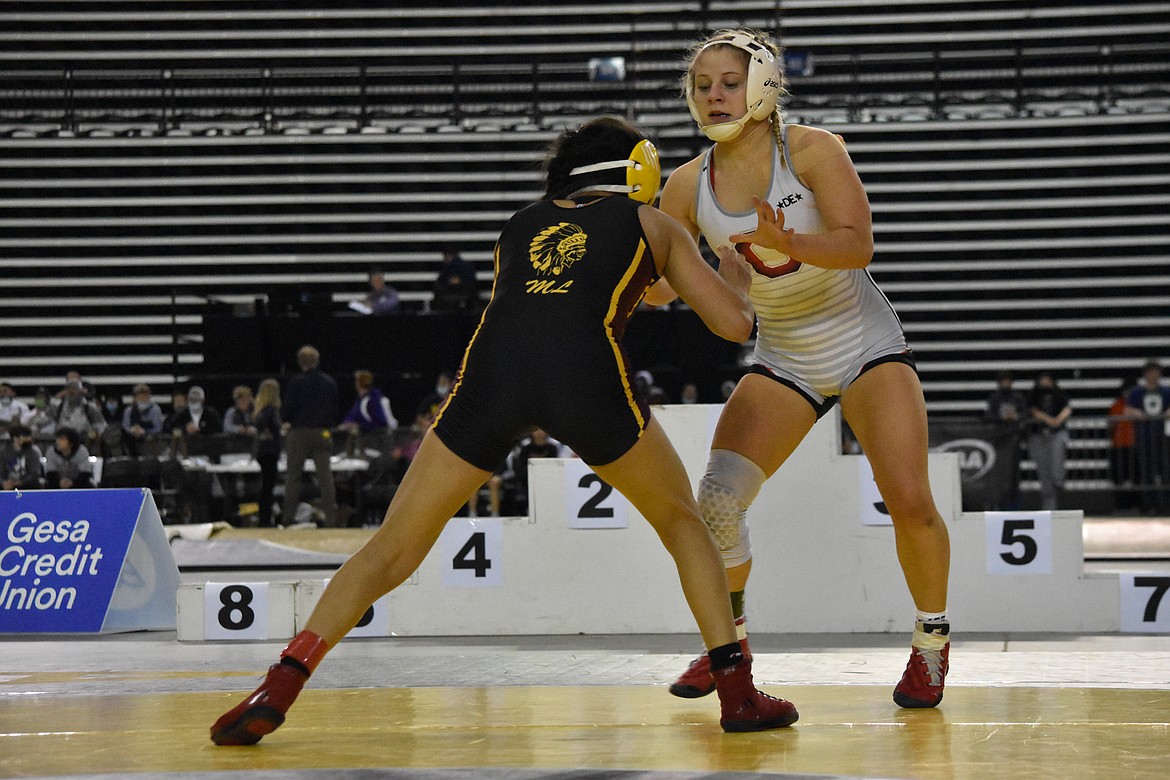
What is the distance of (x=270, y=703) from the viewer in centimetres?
277

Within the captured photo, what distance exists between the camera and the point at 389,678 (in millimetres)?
4070

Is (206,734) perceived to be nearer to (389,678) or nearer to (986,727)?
(389,678)

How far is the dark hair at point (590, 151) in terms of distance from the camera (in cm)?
307

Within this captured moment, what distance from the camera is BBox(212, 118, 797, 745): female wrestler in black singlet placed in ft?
9.36

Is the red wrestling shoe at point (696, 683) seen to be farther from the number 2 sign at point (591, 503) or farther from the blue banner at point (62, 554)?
the blue banner at point (62, 554)

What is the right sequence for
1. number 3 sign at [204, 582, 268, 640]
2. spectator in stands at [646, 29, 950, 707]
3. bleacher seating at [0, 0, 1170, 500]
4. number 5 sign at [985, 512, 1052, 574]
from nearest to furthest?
spectator in stands at [646, 29, 950, 707] < number 5 sign at [985, 512, 1052, 574] < number 3 sign at [204, 582, 268, 640] < bleacher seating at [0, 0, 1170, 500]

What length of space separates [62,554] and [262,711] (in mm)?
3739

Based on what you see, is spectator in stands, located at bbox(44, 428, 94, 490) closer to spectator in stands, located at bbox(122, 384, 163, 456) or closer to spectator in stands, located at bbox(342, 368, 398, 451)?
spectator in stands, located at bbox(122, 384, 163, 456)

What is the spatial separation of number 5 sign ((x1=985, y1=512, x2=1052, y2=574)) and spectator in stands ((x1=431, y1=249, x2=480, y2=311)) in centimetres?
801

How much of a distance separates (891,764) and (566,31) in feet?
49.6

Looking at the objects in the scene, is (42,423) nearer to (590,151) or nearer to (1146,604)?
(1146,604)

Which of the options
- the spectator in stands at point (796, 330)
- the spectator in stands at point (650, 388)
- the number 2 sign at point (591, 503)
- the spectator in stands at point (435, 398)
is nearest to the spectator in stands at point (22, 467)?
the spectator in stands at point (435, 398)

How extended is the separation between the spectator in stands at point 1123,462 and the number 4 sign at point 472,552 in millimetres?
7796

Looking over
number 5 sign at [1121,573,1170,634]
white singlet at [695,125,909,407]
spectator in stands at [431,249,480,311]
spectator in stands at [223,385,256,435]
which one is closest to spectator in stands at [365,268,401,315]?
spectator in stands at [431,249,480,311]
